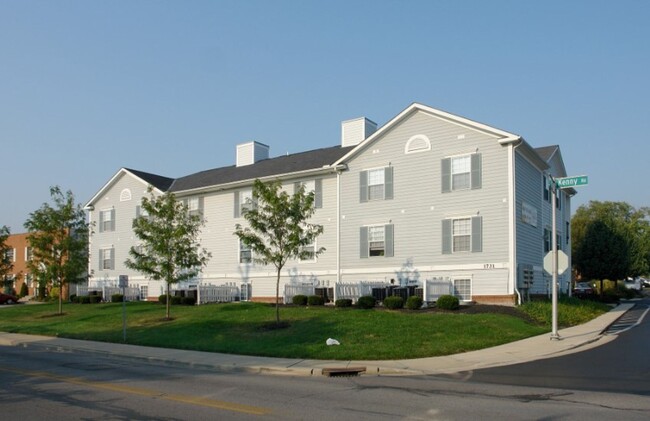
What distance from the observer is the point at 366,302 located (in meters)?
26.6

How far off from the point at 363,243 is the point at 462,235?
527cm

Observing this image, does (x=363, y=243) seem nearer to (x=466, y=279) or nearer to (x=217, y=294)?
(x=466, y=279)

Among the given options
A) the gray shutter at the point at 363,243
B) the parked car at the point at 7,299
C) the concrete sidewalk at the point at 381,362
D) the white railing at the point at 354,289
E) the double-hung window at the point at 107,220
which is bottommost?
the parked car at the point at 7,299

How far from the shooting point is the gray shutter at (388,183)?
1198 inches

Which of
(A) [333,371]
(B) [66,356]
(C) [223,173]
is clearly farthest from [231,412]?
(C) [223,173]

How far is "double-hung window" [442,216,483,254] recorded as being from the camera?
27578mm

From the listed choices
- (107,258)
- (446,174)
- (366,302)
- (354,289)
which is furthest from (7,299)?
(446,174)

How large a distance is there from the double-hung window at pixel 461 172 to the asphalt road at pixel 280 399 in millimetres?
15371

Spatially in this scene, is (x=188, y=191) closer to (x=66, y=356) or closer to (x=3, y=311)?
(x=3, y=311)

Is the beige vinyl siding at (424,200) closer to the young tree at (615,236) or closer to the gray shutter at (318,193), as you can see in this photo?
the gray shutter at (318,193)

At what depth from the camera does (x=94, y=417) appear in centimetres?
970

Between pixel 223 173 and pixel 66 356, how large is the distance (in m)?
23.0

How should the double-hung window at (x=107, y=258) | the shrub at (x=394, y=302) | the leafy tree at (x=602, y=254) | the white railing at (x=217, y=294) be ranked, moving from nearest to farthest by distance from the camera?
the shrub at (x=394, y=302), the white railing at (x=217, y=294), the double-hung window at (x=107, y=258), the leafy tree at (x=602, y=254)

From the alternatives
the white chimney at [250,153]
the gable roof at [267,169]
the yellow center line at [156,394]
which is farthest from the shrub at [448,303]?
the white chimney at [250,153]
